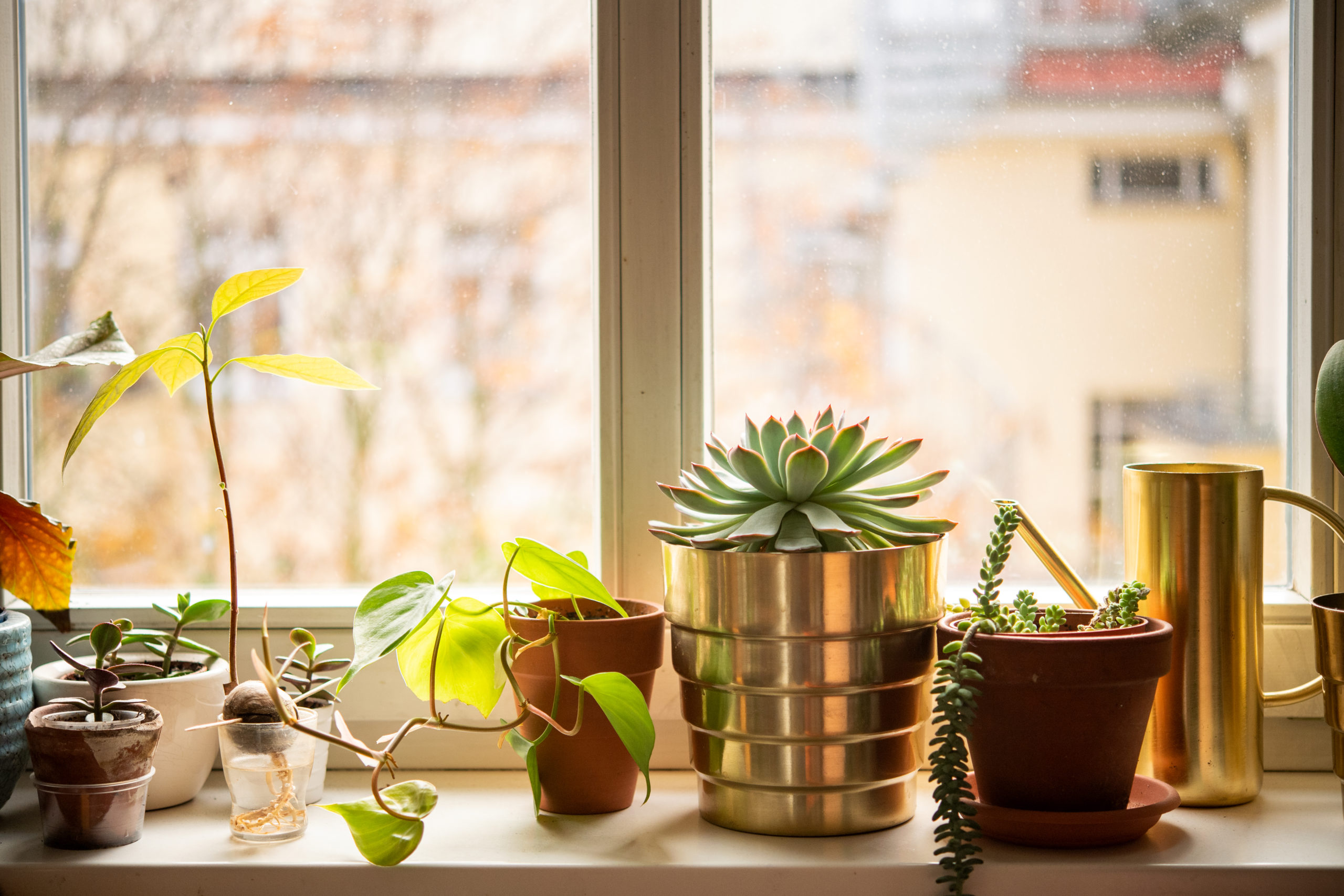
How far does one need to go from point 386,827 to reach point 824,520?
0.41 metres

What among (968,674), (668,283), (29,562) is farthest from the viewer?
(668,283)

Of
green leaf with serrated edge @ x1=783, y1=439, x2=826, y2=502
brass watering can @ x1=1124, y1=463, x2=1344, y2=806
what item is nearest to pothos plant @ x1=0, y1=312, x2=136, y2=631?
green leaf with serrated edge @ x1=783, y1=439, x2=826, y2=502

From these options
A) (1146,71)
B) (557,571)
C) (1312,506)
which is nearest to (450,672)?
(557,571)

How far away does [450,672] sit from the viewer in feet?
2.94

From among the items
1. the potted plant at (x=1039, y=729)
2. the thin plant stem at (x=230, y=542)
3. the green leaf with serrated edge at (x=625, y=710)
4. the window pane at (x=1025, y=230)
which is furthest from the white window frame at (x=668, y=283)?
the potted plant at (x=1039, y=729)

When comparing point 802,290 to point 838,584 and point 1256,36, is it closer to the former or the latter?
point 838,584

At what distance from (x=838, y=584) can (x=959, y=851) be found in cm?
21

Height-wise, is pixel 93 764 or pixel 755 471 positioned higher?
pixel 755 471

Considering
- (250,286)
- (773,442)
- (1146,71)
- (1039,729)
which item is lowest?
(1039,729)

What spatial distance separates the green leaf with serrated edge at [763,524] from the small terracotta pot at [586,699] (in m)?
0.13

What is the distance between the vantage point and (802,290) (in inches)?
42.4

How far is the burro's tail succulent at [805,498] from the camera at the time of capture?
2.73 ft

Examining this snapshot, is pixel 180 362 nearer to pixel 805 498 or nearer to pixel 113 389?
pixel 113 389

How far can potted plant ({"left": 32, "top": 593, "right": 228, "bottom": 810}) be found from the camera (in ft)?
3.01
